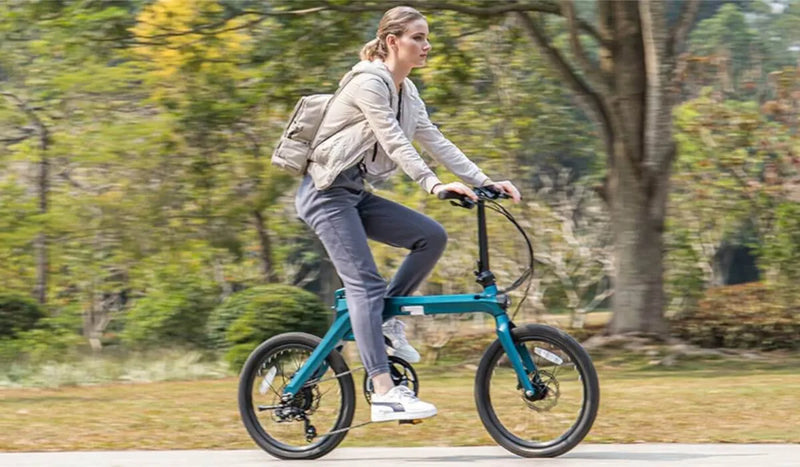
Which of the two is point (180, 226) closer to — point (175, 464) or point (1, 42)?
point (1, 42)

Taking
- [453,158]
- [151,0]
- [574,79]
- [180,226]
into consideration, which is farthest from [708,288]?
[453,158]

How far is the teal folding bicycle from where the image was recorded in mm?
5727

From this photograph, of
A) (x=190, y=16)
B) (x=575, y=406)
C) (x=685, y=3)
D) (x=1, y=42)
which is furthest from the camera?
(x=1, y=42)

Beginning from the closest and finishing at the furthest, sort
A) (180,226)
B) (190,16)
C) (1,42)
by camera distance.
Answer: (190,16), (180,226), (1,42)

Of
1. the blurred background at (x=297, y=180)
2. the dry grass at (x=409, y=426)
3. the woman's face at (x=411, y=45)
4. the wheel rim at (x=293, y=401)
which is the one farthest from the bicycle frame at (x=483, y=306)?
the blurred background at (x=297, y=180)

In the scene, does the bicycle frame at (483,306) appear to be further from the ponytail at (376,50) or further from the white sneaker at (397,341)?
the ponytail at (376,50)

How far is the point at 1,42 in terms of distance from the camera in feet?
65.7

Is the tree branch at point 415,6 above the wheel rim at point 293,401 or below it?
below

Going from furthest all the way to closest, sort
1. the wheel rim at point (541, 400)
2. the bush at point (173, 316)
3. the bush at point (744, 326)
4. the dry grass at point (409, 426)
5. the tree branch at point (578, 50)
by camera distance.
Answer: the bush at point (173, 316)
the bush at point (744, 326)
the tree branch at point (578, 50)
the dry grass at point (409, 426)
the wheel rim at point (541, 400)

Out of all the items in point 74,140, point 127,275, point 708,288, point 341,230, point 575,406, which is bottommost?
point 127,275

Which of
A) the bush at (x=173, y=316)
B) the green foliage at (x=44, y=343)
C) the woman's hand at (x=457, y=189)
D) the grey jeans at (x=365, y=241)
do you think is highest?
the woman's hand at (x=457, y=189)

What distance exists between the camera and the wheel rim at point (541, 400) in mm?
5715

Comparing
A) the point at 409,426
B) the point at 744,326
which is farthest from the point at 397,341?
the point at 744,326

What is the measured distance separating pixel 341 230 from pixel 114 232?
13.2 meters
